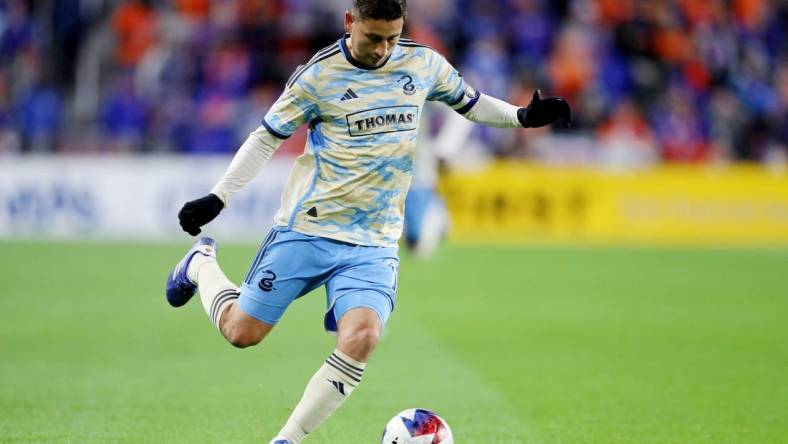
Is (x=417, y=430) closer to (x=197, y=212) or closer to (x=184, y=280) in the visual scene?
(x=197, y=212)

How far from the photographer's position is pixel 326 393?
571 centimetres

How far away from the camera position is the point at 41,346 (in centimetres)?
998

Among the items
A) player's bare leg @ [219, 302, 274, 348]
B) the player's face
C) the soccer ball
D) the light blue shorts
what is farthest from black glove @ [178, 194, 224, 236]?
the soccer ball

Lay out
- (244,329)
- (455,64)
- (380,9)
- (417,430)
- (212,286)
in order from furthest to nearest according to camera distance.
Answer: (455,64) < (212,286) < (244,329) < (417,430) < (380,9)

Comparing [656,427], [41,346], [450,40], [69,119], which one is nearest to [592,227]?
[450,40]

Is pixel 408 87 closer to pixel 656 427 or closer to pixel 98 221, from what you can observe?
pixel 656 427

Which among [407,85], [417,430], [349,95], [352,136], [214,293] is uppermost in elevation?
[407,85]

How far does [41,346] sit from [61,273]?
17.1ft

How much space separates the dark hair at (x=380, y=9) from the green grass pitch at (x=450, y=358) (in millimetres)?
2297

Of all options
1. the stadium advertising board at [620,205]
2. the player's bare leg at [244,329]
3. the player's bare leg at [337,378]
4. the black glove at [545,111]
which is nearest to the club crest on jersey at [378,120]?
the black glove at [545,111]

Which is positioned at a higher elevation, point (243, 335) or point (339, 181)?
point (339, 181)

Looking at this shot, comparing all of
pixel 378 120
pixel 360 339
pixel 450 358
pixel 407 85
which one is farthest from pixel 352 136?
pixel 450 358

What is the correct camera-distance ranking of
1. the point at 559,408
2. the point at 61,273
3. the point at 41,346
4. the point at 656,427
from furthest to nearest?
the point at 61,273, the point at 41,346, the point at 559,408, the point at 656,427

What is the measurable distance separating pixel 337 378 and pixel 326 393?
0.28ft
